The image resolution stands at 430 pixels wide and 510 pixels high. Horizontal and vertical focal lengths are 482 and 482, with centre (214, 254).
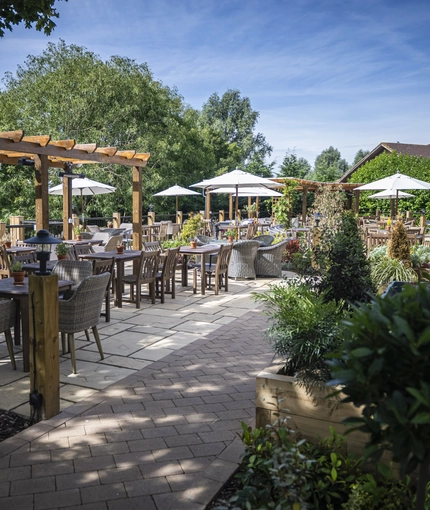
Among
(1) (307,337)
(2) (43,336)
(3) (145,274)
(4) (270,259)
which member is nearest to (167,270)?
(3) (145,274)

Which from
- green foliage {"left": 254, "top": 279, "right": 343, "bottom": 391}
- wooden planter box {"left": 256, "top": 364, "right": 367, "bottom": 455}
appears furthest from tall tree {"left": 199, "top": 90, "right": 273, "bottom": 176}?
wooden planter box {"left": 256, "top": 364, "right": 367, "bottom": 455}

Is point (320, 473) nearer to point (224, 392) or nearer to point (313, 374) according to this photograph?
point (313, 374)

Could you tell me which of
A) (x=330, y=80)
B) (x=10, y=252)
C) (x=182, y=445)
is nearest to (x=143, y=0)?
(x=10, y=252)

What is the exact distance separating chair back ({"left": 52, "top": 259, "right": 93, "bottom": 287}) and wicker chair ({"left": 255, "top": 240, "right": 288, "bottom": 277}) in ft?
14.0

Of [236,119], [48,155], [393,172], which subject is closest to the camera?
[48,155]

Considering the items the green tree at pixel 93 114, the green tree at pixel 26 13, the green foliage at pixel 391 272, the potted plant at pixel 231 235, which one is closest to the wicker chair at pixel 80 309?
the green tree at pixel 26 13

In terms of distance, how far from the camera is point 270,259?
8.91 metres

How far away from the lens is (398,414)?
3.84ft

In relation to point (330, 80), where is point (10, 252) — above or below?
below

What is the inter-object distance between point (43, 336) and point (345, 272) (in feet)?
7.11

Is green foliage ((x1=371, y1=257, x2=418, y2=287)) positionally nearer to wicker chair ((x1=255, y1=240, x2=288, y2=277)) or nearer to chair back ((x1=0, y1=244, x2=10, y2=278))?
wicker chair ((x1=255, y1=240, x2=288, y2=277))

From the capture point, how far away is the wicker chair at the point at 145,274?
6445 mm

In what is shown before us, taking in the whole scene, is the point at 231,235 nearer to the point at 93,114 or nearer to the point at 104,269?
the point at 104,269

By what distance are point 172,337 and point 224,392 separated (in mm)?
1591
